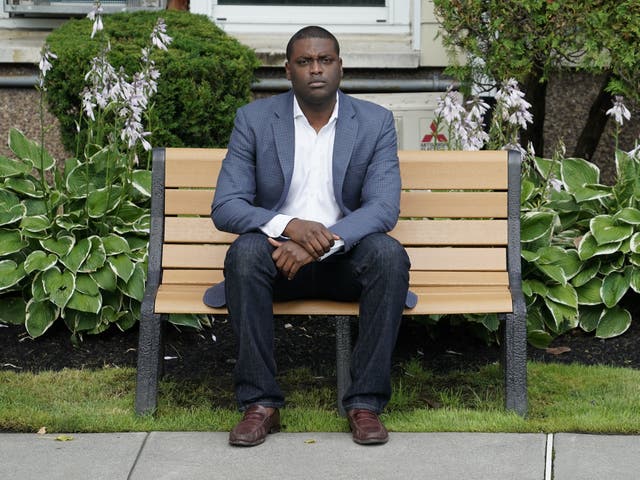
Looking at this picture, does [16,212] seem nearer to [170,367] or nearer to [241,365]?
[170,367]

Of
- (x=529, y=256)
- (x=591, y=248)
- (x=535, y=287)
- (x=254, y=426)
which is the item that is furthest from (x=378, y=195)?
(x=591, y=248)

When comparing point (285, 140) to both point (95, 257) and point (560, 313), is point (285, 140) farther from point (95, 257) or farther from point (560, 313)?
point (560, 313)

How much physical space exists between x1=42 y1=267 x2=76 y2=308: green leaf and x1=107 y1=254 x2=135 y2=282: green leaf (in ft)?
0.62

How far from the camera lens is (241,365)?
186 inches

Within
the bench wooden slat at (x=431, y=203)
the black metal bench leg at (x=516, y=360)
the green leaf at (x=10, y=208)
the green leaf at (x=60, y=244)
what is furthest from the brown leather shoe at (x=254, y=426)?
the green leaf at (x=10, y=208)

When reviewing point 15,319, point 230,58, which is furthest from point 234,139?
point 230,58

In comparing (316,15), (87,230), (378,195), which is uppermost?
(316,15)

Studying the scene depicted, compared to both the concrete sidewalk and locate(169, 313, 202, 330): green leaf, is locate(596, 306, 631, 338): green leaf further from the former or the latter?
locate(169, 313, 202, 330): green leaf

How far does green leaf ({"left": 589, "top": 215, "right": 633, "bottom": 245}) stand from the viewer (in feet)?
19.8

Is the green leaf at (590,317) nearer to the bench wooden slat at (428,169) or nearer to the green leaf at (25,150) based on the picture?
the bench wooden slat at (428,169)

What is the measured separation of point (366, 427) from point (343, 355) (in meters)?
0.41

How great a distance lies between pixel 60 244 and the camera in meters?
5.95

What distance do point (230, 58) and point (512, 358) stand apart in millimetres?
3149

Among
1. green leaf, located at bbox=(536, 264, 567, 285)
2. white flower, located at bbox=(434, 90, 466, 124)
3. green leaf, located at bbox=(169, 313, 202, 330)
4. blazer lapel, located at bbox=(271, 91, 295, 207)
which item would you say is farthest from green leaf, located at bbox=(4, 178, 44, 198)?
green leaf, located at bbox=(536, 264, 567, 285)
